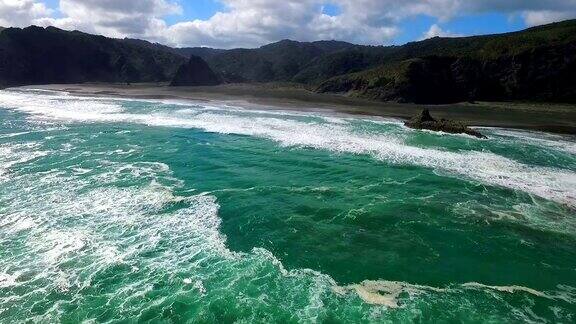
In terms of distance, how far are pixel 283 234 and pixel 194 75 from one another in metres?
147

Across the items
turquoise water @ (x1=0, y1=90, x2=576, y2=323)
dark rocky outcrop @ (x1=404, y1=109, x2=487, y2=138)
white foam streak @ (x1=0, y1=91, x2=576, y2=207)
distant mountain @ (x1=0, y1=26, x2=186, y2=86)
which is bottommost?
turquoise water @ (x1=0, y1=90, x2=576, y2=323)

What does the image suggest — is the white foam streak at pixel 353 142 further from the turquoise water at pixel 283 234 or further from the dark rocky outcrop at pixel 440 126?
the dark rocky outcrop at pixel 440 126

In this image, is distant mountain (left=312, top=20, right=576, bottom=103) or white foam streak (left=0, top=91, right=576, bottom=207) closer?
white foam streak (left=0, top=91, right=576, bottom=207)

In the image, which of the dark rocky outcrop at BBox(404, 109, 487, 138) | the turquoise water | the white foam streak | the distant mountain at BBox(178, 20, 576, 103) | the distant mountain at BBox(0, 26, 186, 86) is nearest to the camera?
the turquoise water

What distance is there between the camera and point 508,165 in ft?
101

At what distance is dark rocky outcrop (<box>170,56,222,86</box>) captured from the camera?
151 metres

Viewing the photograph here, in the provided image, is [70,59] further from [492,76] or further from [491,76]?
[492,76]

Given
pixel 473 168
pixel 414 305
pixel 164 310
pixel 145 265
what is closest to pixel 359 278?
pixel 414 305

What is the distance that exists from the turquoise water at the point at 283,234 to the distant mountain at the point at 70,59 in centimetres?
12514

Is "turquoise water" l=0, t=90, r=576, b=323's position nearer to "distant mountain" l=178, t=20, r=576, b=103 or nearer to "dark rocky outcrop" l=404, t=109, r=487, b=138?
"dark rocky outcrop" l=404, t=109, r=487, b=138

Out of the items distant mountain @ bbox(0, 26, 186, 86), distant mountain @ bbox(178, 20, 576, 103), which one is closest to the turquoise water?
distant mountain @ bbox(178, 20, 576, 103)

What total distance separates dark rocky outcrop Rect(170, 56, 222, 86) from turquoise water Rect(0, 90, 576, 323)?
394 feet

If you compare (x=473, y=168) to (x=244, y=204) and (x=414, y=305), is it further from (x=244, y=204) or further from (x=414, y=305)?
(x=414, y=305)

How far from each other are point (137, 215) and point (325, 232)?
835 centimetres
